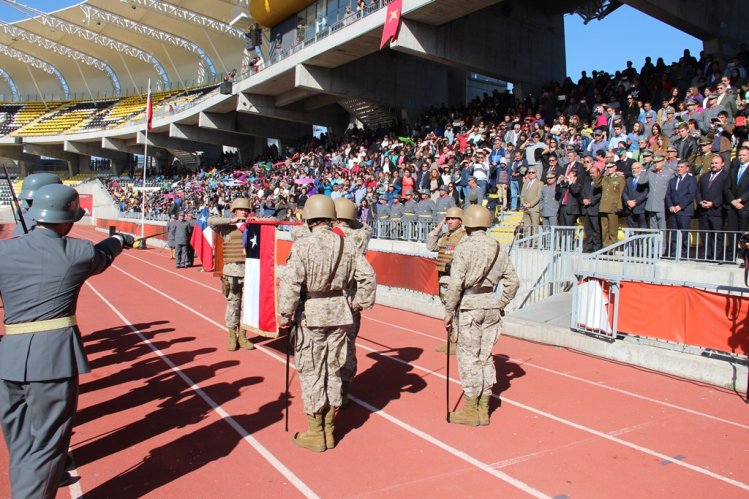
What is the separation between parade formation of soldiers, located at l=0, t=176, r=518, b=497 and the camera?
349cm

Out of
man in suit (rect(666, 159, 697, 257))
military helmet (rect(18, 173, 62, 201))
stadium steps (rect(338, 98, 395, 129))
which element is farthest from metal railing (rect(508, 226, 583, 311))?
stadium steps (rect(338, 98, 395, 129))

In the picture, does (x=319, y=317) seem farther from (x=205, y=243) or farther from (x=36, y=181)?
(x=205, y=243)

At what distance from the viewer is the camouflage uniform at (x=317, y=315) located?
16.4 ft

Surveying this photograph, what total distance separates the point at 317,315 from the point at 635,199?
27.3ft

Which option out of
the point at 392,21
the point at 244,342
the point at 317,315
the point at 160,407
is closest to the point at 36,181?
Answer: the point at 317,315

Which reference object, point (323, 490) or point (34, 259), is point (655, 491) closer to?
point (323, 490)

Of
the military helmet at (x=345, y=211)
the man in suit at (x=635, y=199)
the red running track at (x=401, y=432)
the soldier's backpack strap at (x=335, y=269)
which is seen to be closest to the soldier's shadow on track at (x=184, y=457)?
the red running track at (x=401, y=432)

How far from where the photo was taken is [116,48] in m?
58.4

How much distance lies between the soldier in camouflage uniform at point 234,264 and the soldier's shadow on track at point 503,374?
143 inches

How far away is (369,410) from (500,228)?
29.9 feet

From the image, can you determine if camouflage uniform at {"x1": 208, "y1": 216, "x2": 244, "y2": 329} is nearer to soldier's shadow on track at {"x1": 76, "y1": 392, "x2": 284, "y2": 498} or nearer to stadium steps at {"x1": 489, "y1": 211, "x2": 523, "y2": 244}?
soldier's shadow on track at {"x1": 76, "y1": 392, "x2": 284, "y2": 498}

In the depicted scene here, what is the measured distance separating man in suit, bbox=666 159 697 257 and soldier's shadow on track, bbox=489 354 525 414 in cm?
424

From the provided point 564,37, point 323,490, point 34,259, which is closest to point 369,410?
point 323,490

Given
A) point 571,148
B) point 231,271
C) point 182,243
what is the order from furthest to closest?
point 182,243 < point 571,148 < point 231,271
